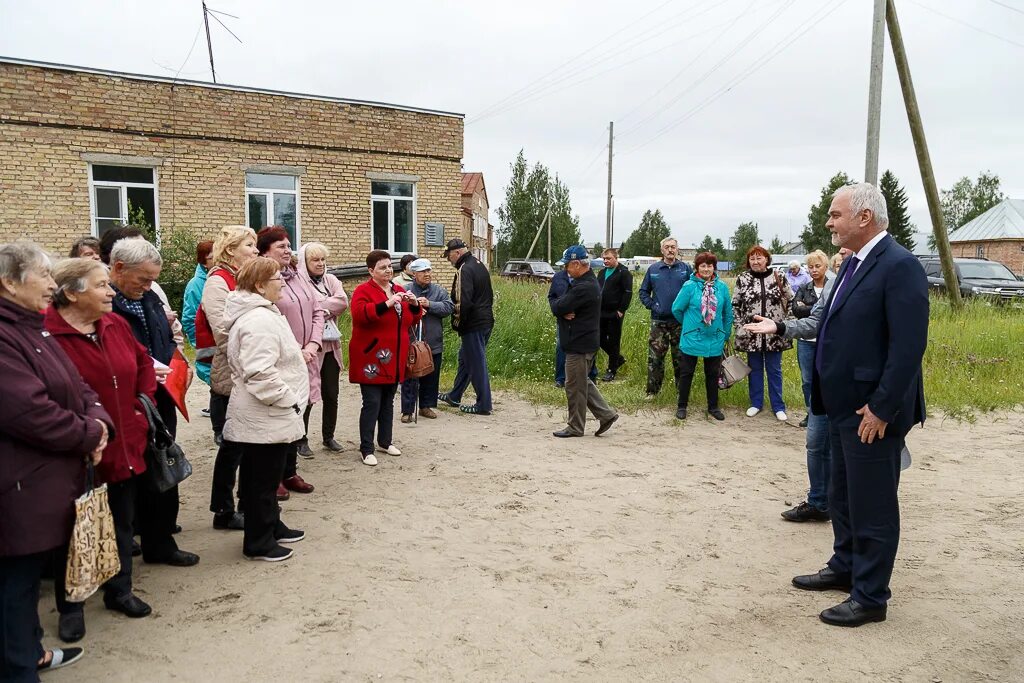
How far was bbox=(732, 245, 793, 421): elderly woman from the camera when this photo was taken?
804cm

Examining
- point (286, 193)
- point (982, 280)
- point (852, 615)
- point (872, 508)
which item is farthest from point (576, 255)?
point (982, 280)

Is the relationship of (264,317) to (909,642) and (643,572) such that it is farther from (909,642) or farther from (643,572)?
(909,642)

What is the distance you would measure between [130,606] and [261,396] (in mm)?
1175

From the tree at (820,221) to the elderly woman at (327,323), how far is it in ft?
200

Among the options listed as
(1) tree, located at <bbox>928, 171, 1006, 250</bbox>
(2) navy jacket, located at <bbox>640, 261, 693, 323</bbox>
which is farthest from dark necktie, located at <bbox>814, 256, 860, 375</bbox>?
(1) tree, located at <bbox>928, 171, 1006, 250</bbox>

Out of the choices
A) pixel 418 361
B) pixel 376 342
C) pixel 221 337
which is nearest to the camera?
pixel 221 337

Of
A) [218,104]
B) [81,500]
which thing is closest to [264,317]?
[81,500]

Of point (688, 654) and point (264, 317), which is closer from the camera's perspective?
point (688, 654)

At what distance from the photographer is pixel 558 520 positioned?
4.98m

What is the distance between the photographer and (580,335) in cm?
718

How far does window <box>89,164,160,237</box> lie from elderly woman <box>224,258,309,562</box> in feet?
40.3

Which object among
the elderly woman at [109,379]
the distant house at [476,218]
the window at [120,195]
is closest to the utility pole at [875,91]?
the elderly woman at [109,379]

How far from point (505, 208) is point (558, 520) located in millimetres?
43139

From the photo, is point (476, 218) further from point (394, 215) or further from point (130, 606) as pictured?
point (130, 606)
